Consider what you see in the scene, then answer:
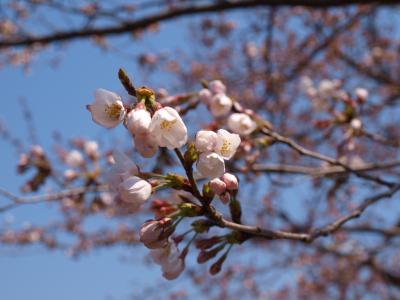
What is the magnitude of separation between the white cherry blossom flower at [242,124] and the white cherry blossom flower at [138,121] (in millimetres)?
1047

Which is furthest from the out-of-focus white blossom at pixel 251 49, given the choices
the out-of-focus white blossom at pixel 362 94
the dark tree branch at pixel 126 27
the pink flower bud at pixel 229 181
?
the pink flower bud at pixel 229 181

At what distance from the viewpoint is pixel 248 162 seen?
221 centimetres

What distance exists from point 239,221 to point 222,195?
0.15 m

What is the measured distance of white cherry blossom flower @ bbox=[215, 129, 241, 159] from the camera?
1.22m

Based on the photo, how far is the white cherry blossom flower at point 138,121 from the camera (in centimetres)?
107

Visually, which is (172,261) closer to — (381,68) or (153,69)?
(153,69)

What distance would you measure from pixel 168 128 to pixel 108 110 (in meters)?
0.18

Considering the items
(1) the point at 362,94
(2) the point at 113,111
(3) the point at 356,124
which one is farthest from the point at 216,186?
(1) the point at 362,94

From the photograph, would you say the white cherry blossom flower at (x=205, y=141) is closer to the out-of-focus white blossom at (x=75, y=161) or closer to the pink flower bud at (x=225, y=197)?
the pink flower bud at (x=225, y=197)

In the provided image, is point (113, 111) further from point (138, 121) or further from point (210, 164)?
point (210, 164)

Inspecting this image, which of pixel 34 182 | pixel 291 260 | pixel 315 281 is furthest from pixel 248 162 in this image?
pixel 315 281

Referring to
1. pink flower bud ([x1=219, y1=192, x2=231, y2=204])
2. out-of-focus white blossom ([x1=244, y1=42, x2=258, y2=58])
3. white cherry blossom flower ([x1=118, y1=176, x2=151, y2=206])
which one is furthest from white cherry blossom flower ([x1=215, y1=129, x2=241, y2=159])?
out-of-focus white blossom ([x1=244, y1=42, x2=258, y2=58])

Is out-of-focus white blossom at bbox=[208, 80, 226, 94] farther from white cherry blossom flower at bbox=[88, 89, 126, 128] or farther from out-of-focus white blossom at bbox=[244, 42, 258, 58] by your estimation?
out-of-focus white blossom at bbox=[244, 42, 258, 58]

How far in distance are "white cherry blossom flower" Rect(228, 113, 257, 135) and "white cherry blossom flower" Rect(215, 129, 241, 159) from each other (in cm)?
81
